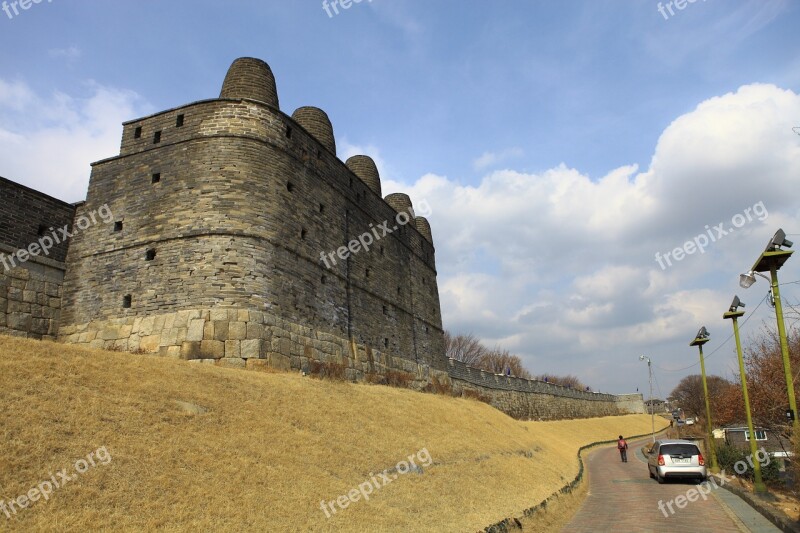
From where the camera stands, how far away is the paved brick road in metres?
9.40

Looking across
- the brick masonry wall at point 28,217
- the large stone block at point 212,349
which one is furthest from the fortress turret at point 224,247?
the brick masonry wall at point 28,217

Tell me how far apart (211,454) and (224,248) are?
1009 cm

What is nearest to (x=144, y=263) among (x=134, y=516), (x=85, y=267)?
(x=85, y=267)

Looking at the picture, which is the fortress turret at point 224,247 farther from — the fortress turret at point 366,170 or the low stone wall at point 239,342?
the fortress turret at point 366,170

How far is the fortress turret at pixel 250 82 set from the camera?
19.6 m

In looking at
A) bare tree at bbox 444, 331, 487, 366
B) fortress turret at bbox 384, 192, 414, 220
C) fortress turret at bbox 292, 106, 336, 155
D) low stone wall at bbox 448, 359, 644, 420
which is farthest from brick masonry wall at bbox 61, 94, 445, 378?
bare tree at bbox 444, 331, 487, 366

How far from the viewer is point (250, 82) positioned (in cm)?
1977

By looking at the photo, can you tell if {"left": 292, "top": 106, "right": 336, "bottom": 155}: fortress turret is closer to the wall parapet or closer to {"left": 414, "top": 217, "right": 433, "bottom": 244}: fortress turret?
{"left": 414, "top": 217, "right": 433, "bottom": 244}: fortress turret

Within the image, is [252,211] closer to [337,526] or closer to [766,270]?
[337,526]

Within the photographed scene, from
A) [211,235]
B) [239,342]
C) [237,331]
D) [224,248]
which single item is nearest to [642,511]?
[239,342]

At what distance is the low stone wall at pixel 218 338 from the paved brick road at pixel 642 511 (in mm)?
9640

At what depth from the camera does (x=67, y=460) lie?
6266 mm

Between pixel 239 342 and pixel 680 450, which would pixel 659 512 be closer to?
pixel 680 450

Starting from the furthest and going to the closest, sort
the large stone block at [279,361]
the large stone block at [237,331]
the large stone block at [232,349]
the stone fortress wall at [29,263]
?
1. the large stone block at [279,361]
2. the stone fortress wall at [29,263]
3. the large stone block at [237,331]
4. the large stone block at [232,349]
